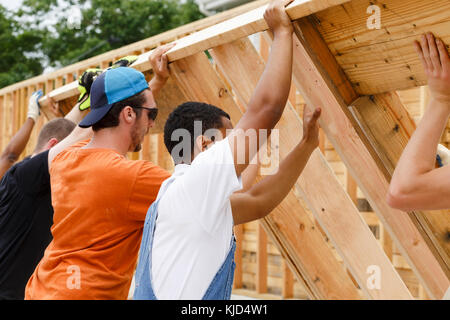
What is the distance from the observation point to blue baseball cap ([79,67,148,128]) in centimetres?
196

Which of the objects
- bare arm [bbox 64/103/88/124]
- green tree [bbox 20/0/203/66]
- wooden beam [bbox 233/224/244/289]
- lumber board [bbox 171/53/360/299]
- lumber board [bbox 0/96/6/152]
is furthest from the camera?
green tree [bbox 20/0/203/66]

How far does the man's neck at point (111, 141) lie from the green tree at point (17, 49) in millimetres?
17554

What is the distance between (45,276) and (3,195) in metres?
0.86

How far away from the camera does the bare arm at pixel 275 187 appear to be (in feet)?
6.21

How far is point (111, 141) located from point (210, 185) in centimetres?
64

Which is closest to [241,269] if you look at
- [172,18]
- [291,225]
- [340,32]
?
[291,225]

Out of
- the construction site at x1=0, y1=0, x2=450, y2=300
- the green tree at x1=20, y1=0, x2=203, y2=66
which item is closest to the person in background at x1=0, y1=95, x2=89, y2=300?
the construction site at x1=0, y1=0, x2=450, y2=300

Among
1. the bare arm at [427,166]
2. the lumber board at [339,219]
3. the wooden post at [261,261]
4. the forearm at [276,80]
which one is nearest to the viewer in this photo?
the bare arm at [427,166]

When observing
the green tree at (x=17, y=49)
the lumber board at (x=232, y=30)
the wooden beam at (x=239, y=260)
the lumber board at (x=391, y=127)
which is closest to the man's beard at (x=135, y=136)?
the lumber board at (x=232, y=30)

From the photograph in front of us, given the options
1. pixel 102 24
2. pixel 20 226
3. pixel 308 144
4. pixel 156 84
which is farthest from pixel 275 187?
pixel 102 24

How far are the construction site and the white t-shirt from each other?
57cm

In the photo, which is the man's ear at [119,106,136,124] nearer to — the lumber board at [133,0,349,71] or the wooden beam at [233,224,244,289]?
the lumber board at [133,0,349,71]

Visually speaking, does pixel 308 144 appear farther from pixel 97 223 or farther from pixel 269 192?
pixel 97 223

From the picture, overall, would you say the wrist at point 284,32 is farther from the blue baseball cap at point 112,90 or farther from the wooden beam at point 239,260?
the wooden beam at point 239,260
